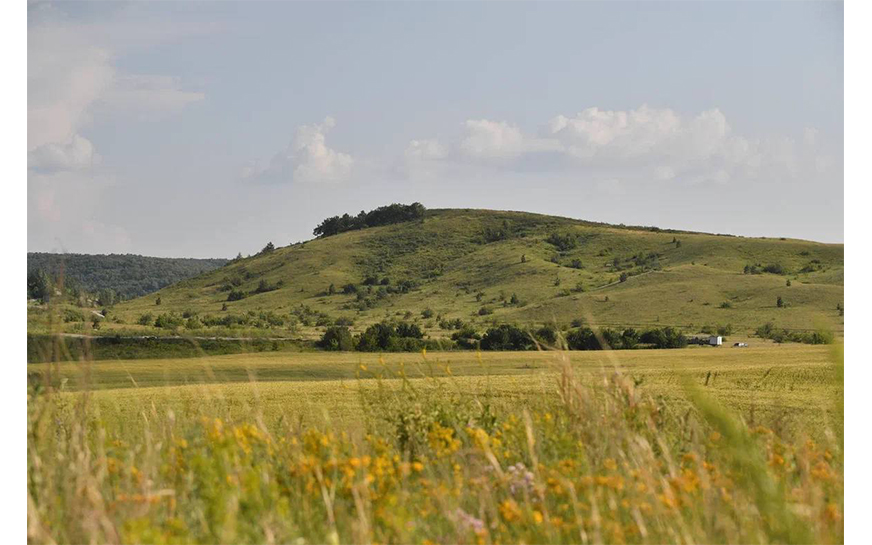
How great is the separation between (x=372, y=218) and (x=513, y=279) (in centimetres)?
4619

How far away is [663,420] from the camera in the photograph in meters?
7.00

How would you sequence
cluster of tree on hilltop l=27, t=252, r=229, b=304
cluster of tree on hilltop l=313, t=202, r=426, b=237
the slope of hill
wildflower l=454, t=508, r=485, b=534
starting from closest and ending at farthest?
wildflower l=454, t=508, r=485, b=534
the slope of hill
cluster of tree on hilltop l=27, t=252, r=229, b=304
cluster of tree on hilltop l=313, t=202, r=426, b=237

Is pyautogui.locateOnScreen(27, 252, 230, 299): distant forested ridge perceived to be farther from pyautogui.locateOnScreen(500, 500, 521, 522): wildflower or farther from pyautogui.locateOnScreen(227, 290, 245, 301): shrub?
pyautogui.locateOnScreen(500, 500, 521, 522): wildflower

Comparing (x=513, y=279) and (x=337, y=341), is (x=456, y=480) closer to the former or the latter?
(x=337, y=341)

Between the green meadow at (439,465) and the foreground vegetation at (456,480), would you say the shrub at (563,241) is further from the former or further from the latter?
the foreground vegetation at (456,480)

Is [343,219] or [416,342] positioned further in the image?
[343,219]

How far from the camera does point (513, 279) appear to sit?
106000 mm

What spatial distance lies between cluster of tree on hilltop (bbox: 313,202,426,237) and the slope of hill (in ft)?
11.3

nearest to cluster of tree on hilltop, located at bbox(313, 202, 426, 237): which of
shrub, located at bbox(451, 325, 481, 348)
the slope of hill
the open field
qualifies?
the slope of hill

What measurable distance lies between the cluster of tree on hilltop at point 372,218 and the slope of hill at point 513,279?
11.3ft

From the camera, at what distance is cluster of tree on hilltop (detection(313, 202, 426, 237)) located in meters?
145
